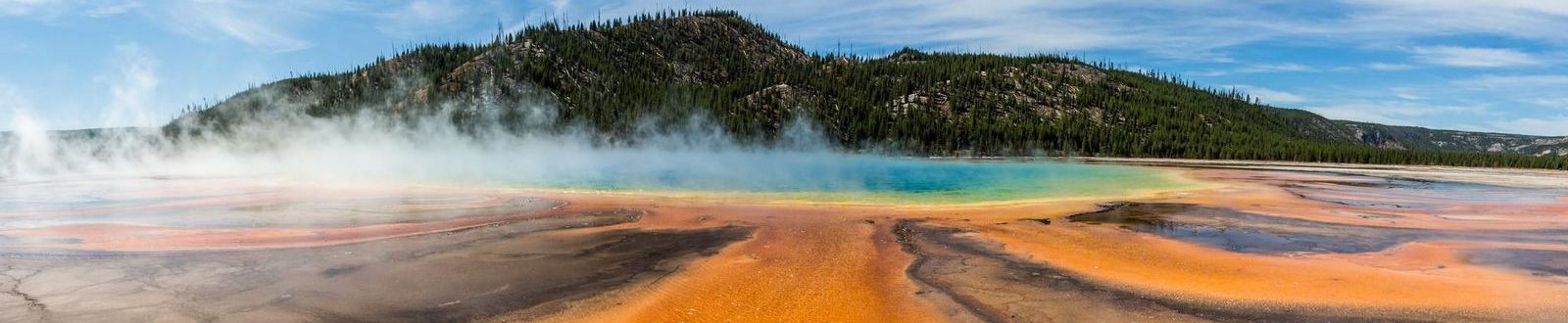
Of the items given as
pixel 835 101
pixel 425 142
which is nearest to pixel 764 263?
pixel 425 142

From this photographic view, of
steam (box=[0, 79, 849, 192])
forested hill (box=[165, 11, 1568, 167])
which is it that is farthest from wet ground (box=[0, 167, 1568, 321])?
forested hill (box=[165, 11, 1568, 167])

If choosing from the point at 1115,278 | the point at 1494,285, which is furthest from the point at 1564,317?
the point at 1115,278

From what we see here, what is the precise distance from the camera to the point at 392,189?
31.0m

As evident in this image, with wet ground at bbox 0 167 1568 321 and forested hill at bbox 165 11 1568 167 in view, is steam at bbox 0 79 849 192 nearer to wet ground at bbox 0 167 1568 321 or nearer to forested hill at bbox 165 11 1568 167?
forested hill at bbox 165 11 1568 167

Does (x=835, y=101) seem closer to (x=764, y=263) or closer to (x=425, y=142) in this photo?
(x=425, y=142)

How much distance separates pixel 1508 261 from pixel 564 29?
7565 inches

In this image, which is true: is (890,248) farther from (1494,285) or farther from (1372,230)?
(1372,230)

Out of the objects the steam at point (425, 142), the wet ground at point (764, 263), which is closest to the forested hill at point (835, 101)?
the steam at point (425, 142)

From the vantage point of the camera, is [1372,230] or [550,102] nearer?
[1372,230]

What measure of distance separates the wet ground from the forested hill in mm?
103372

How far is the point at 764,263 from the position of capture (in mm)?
13320

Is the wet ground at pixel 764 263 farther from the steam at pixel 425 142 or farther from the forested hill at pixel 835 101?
the forested hill at pixel 835 101

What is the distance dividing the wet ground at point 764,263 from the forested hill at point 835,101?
10337 cm

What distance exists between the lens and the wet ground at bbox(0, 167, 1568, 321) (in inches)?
382
